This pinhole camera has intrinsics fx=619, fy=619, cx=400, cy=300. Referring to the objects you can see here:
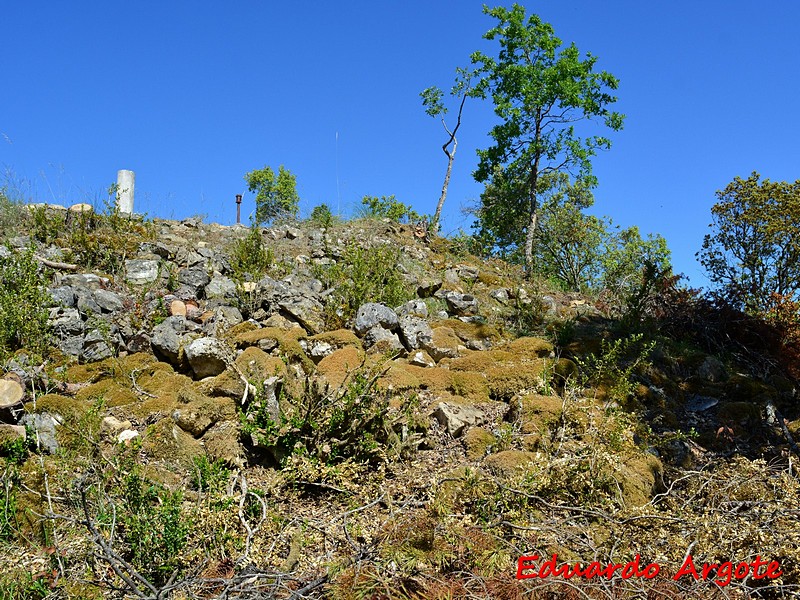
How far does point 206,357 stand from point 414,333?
2142mm

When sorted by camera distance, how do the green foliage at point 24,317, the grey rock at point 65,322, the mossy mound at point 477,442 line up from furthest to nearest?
the grey rock at point 65,322
the green foliage at point 24,317
the mossy mound at point 477,442

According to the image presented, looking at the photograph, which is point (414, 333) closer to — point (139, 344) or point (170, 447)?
point (139, 344)

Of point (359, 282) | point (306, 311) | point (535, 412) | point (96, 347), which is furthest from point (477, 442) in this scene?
point (96, 347)

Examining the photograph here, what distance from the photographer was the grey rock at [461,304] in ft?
25.6

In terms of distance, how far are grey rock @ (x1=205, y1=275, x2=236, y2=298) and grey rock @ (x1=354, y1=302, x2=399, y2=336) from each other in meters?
1.57

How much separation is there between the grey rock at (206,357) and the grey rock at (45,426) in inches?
48.6

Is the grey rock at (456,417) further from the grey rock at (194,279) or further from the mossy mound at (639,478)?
the grey rock at (194,279)

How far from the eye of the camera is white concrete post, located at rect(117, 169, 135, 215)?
29.4ft

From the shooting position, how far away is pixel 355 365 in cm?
582

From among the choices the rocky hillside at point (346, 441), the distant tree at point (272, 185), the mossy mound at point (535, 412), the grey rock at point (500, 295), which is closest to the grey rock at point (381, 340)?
the rocky hillside at point (346, 441)

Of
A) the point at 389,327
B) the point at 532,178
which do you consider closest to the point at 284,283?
the point at 389,327

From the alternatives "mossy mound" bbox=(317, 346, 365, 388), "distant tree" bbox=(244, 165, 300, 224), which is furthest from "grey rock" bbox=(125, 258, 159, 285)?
"distant tree" bbox=(244, 165, 300, 224)

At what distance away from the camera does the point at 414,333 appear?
6.55 metres

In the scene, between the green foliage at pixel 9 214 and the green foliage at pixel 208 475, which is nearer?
the green foliage at pixel 208 475
